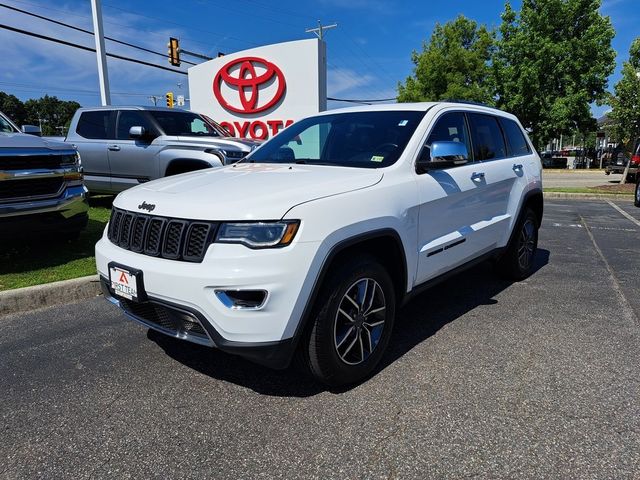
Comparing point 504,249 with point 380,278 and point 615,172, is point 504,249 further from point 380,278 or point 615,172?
point 615,172

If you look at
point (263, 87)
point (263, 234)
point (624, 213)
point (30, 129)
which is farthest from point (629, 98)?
point (263, 234)

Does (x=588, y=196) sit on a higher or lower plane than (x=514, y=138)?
lower

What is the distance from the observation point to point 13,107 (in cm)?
8069

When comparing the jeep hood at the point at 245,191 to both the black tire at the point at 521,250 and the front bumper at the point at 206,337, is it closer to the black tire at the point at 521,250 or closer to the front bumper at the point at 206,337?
the front bumper at the point at 206,337

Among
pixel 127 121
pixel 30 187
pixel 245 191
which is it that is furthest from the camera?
pixel 127 121

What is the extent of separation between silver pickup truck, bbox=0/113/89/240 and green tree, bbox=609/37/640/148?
70.9 feet

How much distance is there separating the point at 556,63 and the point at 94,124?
32679mm

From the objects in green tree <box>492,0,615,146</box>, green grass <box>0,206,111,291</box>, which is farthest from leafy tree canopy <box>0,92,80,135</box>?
green grass <box>0,206,111,291</box>

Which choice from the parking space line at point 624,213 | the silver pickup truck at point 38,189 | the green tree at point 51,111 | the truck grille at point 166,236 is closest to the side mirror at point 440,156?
the truck grille at point 166,236

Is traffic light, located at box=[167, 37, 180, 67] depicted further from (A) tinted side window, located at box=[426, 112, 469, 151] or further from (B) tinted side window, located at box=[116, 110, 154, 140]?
(A) tinted side window, located at box=[426, 112, 469, 151]

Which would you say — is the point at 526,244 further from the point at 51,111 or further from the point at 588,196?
the point at 51,111

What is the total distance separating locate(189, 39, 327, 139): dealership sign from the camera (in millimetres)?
11469

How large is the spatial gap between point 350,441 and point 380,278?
3.20ft

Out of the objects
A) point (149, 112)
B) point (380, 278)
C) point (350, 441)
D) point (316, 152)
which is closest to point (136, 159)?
point (149, 112)
